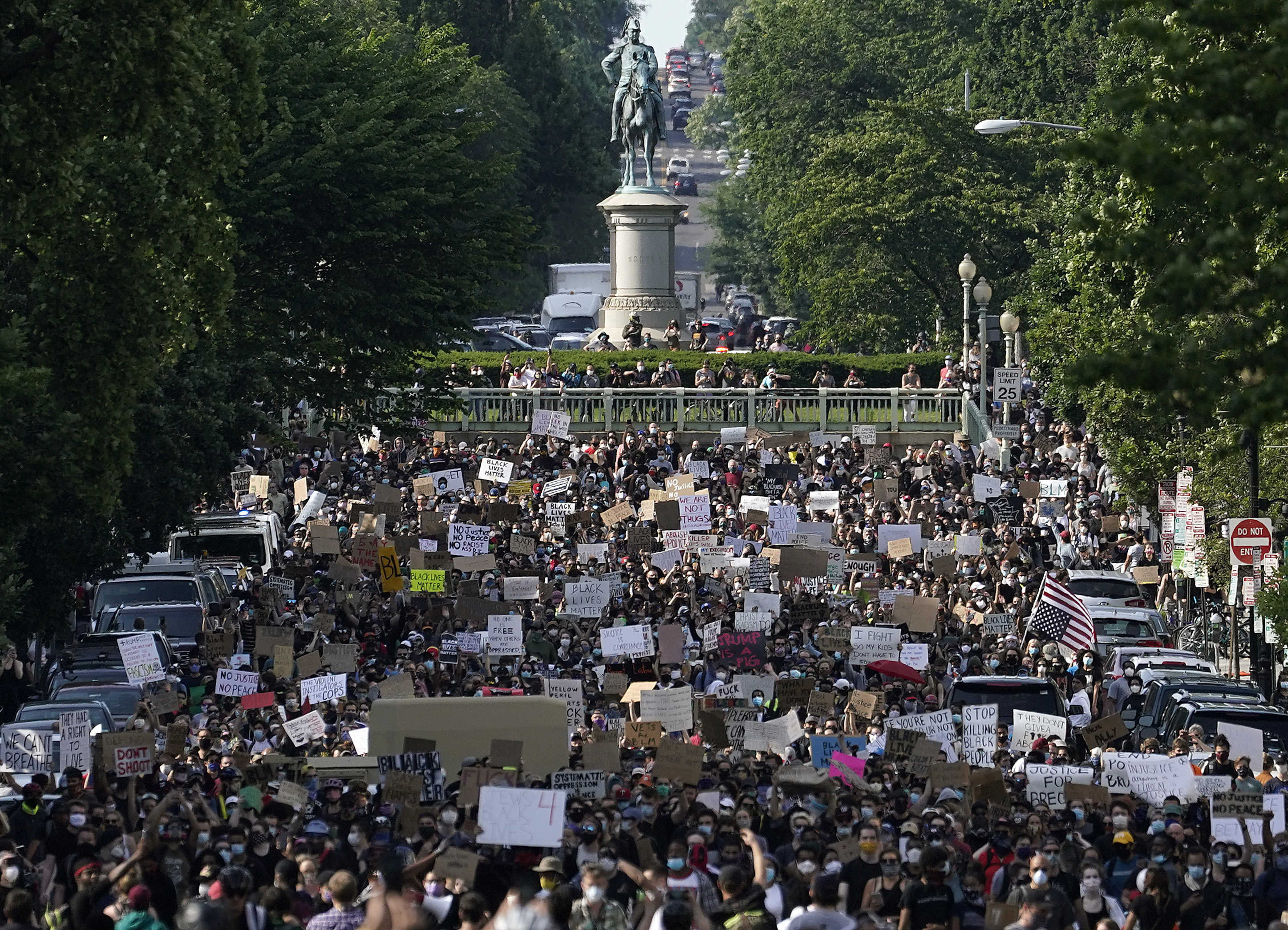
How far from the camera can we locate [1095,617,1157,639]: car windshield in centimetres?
3250

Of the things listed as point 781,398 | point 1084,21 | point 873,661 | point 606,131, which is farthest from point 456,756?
point 606,131

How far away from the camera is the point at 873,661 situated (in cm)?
2697

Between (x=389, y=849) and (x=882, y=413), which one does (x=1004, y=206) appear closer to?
(x=882, y=413)

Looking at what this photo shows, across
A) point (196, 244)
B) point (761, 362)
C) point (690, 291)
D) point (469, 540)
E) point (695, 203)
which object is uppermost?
point (695, 203)

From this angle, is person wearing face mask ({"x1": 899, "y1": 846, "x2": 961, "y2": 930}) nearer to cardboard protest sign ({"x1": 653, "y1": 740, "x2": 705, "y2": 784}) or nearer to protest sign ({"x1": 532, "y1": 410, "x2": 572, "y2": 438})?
cardboard protest sign ({"x1": 653, "y1": 740, "x2": 705, "y2": 784})

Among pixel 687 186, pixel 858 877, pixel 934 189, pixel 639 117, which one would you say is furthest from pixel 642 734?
pixel 687 186

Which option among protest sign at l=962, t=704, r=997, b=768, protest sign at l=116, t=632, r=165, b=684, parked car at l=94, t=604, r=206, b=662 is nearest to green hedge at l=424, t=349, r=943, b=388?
parked car at l=94, t=604, r=206, b=662

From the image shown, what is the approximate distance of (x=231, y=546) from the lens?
118 ft

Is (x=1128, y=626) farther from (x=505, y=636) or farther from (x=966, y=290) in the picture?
(x=966, y=290)

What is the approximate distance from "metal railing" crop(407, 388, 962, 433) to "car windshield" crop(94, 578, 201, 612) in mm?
19095

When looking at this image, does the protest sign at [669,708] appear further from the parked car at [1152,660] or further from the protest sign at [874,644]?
the parked car at [1152,660]

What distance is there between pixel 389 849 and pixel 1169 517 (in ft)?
77.0

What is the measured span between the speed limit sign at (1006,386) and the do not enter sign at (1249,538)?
16936 mm

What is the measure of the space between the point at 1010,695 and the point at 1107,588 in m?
11.5
